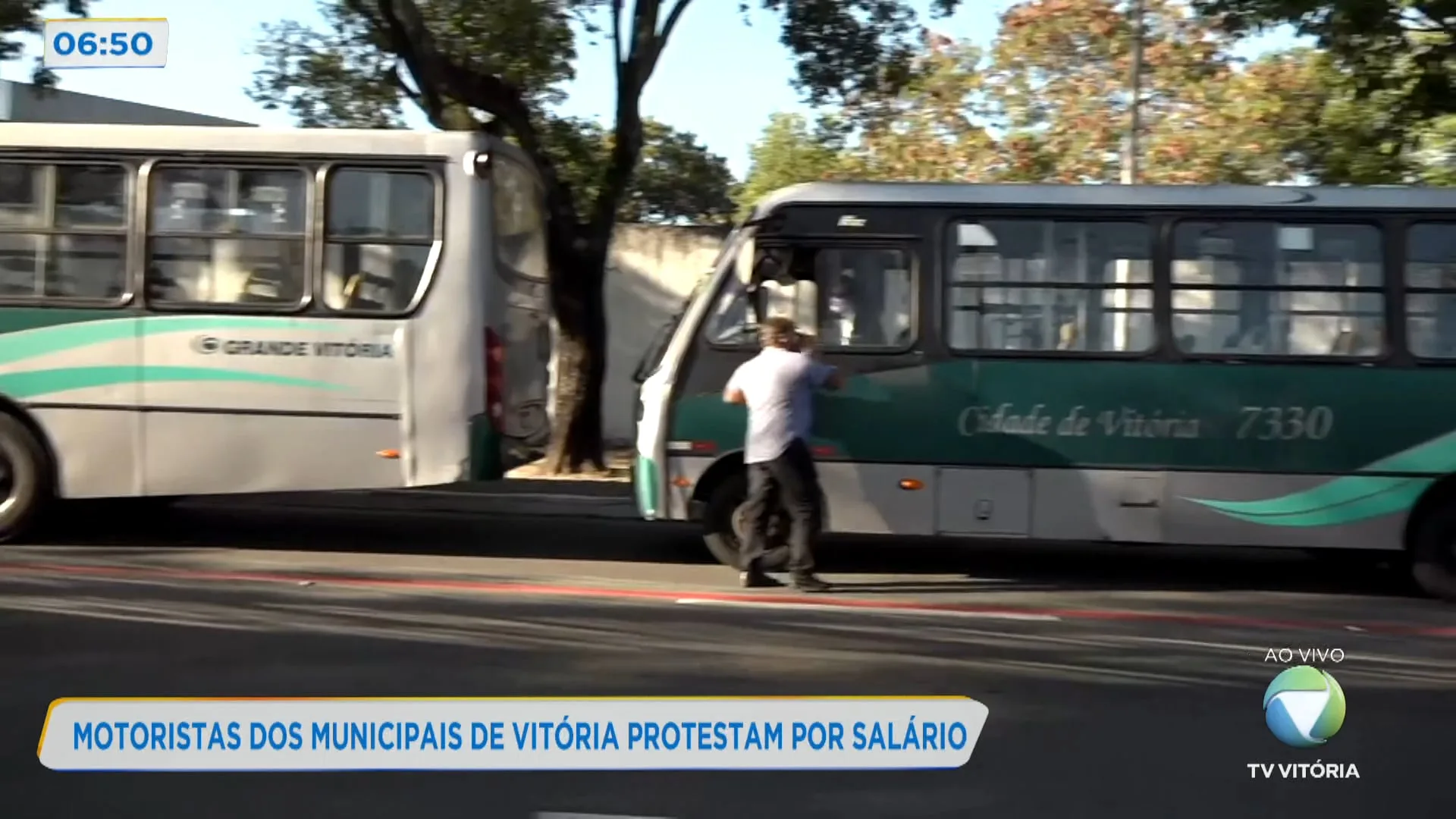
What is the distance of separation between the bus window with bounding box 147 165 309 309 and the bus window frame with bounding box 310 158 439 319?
13cm

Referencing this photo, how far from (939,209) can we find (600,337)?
22.4 ft

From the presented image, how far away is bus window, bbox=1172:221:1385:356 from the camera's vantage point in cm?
948

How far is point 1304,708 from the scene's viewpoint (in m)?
6.33

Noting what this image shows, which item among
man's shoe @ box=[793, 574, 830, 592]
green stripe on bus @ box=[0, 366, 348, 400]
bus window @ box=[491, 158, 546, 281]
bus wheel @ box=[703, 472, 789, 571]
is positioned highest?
bus window @ box=[491, 158, 546, 281]

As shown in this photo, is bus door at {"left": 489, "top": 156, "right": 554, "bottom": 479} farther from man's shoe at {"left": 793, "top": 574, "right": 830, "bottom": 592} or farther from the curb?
man's shoe at {"left": 793, "top": 574, "right": 830, "bottom": 592}

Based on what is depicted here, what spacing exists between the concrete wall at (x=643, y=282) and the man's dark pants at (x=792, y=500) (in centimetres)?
1239

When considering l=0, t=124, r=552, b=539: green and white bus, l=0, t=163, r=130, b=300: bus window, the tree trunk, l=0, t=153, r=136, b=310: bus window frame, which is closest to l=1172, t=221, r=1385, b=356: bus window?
l=0, t=124, r=552, b=539: green and white bus

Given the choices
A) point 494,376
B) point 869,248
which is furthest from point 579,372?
point 869,248

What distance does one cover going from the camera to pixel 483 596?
8672 mm

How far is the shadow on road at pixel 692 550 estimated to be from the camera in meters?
9.97

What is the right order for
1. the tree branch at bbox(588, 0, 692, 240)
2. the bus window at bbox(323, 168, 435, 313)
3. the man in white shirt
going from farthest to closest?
the tree branch at bbox(588, 0, 692, 240) → the bus window at bbox(323, 168, 435, 313) → the man in white shirt

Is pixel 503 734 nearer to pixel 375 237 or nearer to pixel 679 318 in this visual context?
pixel 679 318

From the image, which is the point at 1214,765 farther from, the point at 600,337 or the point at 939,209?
the point at 600,337

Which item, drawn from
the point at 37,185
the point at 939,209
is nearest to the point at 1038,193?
the point at 939,209
